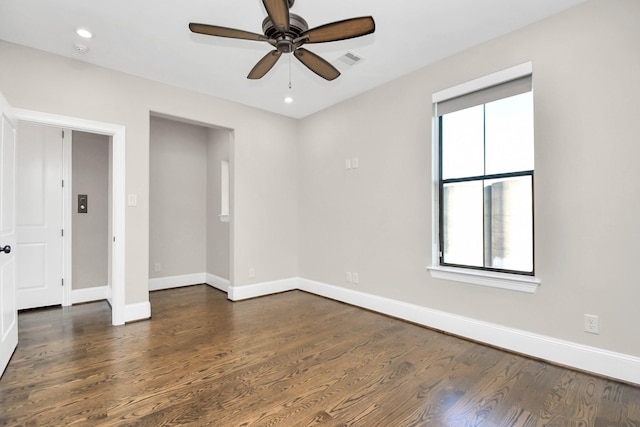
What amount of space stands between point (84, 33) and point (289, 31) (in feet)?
6.69

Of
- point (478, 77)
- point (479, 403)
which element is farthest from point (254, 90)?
point (479, 403)

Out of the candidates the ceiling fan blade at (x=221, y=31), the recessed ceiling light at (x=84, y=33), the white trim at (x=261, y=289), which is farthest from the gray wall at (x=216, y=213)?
the ceiling fan blade at (x=221, y=31)

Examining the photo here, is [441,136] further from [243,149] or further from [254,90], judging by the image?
[243,149]

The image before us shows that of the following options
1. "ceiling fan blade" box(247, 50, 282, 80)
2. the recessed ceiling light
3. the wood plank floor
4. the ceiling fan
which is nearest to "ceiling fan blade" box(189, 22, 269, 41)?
the ceiling fan

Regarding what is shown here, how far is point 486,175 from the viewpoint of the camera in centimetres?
295

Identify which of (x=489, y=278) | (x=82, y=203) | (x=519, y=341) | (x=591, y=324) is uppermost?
(x=82, y=203)

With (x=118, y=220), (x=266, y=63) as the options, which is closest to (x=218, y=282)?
(x=118, y=220)

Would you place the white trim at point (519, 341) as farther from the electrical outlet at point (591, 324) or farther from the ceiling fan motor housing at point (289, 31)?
the ceiling fan motor housing at point (289, 31)

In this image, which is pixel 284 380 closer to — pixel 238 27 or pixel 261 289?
pixel 261 289

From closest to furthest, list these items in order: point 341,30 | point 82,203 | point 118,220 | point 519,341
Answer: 1. point 341,30
2. point 519,341
3. point 118,220
4. point 82,203

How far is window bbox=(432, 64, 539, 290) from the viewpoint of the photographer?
2705 millimetres

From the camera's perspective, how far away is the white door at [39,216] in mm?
3836

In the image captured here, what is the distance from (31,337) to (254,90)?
11.5 feet

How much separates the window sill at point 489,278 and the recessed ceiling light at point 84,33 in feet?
12.8
